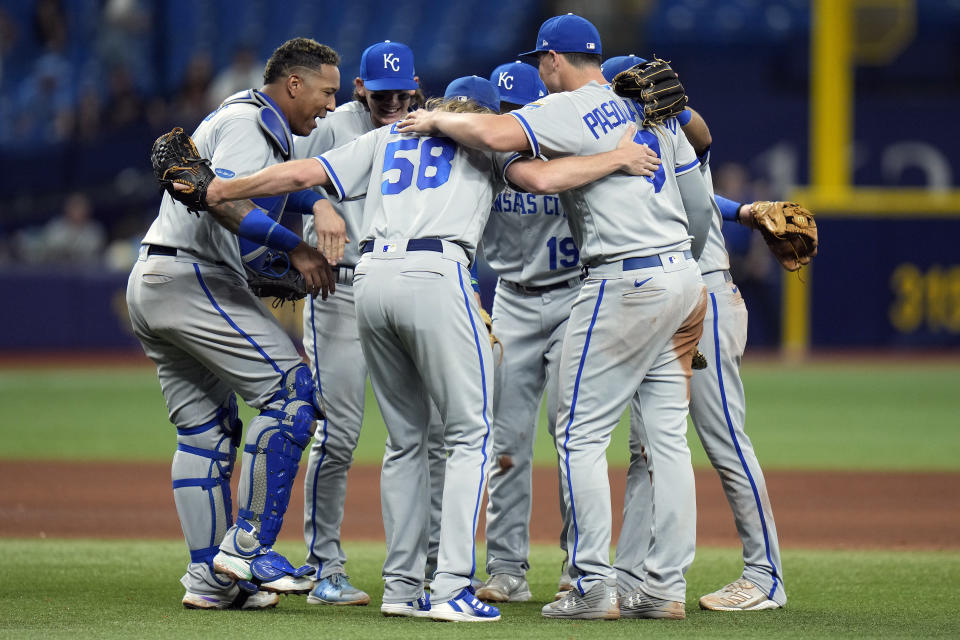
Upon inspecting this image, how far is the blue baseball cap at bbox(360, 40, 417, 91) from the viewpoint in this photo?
5.47 meters

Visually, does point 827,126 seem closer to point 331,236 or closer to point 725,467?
point 725,467

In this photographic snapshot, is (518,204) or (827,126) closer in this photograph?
(518,204)

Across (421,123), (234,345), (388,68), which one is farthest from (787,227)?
(234,345)

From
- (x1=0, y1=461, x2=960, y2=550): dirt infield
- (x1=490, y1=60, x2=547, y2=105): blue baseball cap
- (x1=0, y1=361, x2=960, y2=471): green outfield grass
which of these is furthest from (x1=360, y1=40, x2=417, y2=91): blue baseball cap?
(x1=0, y1=361, x2=960, y2=471): green outfield grass

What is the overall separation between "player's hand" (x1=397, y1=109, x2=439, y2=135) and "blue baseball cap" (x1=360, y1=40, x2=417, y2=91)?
2.28 ft

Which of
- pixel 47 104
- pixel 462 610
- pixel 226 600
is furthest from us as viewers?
pixel 47 104

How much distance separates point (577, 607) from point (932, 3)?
63.9 ft

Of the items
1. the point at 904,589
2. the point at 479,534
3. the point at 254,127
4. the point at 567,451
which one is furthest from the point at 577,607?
the point at 479,534

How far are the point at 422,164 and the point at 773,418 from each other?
8.18 metres

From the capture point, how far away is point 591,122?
4805 mm

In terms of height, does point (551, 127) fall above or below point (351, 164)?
above

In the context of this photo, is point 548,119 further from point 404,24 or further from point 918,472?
point 404,24

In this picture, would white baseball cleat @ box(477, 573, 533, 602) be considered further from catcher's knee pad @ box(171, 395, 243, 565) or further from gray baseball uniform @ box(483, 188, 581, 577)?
catcher's knee pad @ box(171, 395, 243, 565)

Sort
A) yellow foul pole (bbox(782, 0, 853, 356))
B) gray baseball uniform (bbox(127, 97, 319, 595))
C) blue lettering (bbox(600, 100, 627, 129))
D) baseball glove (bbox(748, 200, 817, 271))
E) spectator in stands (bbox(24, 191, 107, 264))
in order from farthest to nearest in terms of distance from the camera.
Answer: yellow foul pole (bbox(782, 0, 853, 356)) < spectator in stands (bbox(24, 191, 107, 264)) < baseball glove (bbox(748, 200, 817, 271)) < gray baseball uniform (bbox(127, 97, 319, 595)) < blue lettering (bbox(600, 100, 627, 129))
